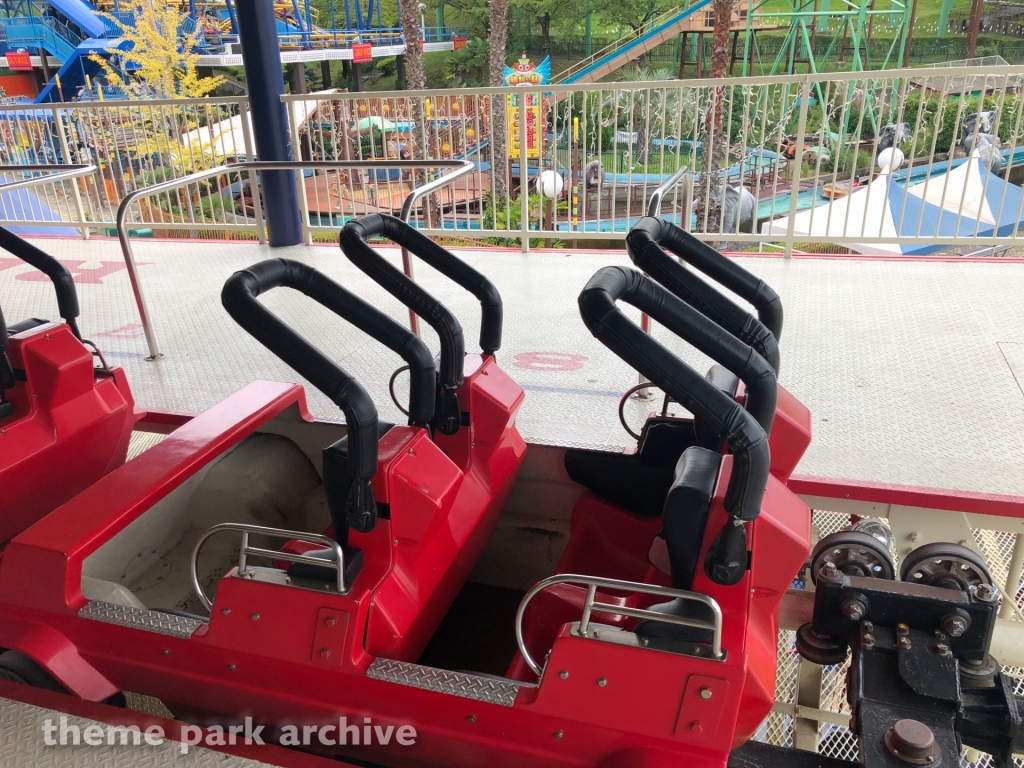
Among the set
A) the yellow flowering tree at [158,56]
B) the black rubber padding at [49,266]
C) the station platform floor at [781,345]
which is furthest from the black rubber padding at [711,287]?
the yellow flowering tree at [158,56]

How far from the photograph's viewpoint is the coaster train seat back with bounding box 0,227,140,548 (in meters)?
2.18

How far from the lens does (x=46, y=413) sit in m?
2.27

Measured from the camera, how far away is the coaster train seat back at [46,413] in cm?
218

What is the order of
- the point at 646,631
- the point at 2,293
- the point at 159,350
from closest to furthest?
the point at 646,631 → the point at 159,350 → the point at 2,293

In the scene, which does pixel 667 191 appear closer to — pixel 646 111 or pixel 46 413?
pixel 646 111

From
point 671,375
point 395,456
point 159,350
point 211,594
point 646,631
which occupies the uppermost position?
point 671,375

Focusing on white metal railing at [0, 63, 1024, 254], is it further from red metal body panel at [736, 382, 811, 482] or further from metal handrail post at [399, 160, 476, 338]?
red metal body panel at [736, 382, 811, 482]

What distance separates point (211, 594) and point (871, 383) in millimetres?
2580

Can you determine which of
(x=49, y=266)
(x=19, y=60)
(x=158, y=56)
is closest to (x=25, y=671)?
(x=49, y=266)

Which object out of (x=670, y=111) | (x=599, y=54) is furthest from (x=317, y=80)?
(x=670, y=111)

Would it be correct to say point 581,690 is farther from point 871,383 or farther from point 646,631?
→ point 871,383

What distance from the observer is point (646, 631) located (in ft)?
4.63

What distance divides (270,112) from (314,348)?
13.5 ft

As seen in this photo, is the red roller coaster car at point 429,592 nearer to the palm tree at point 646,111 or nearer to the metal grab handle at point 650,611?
the metal grab handle at point 650,611
